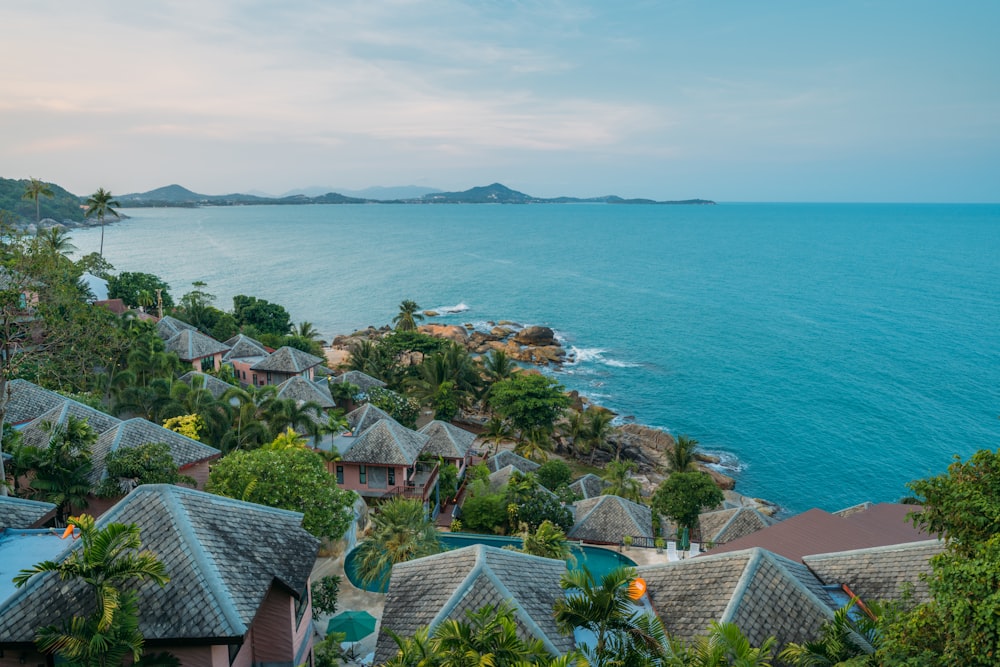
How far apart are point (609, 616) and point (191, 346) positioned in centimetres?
4578

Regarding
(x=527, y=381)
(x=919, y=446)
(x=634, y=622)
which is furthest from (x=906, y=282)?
(x=634, y=622)

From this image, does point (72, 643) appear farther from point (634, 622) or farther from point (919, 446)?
point (919, 446)

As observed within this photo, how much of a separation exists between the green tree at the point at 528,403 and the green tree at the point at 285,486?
2292 cm

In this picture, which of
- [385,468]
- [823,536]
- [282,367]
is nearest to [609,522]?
[385,468]

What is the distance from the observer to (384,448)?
32156 millimetres

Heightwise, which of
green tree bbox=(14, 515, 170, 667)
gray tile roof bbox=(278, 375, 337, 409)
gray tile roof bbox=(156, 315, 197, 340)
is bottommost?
gray tile roof bbox=(278, 375, 337, 409)

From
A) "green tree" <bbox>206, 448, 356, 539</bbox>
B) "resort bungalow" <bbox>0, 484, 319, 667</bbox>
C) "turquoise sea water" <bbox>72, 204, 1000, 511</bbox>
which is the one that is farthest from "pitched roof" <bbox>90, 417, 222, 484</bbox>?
"turquoise sea water" <bbox>72, 204, 1000, 511</bbox>

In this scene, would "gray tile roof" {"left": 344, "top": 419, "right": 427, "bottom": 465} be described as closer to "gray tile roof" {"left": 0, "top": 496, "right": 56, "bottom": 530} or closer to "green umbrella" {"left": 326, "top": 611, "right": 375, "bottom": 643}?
"green umbrella" {"left": 326, "top": 611, "right": 375, "bottom": 643}

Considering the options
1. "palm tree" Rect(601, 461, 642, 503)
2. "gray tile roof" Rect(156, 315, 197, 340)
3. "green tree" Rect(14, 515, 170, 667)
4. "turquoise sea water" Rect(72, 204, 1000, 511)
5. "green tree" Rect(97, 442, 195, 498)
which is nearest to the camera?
"green tree" Rect(14, 515, 170, 667)

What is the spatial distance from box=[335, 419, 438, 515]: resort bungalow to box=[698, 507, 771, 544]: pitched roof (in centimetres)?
1298

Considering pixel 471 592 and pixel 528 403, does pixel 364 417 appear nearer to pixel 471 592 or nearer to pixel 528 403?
pixel 528 403

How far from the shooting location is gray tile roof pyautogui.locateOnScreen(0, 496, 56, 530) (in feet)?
50.7

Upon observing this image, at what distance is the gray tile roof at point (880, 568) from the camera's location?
1349cm

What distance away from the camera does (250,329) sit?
62.5m
